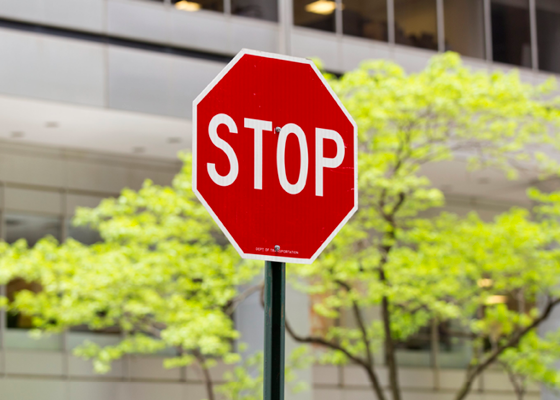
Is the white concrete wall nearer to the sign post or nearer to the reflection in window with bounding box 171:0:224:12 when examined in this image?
the reflection in window with bounding box 171:0:224:12

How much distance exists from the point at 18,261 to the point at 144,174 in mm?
6704

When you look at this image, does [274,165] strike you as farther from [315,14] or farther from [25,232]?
[315,14]

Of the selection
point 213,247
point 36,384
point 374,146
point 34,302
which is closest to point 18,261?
point 34,302

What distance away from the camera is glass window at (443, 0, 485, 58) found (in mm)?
23328

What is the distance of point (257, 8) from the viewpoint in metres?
20.5

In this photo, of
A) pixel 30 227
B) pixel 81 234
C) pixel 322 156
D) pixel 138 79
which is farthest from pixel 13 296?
pixel 322 156

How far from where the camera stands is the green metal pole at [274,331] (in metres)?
2.79

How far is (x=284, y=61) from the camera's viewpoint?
10.1 ft

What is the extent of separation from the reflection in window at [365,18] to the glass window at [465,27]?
2.05 meters

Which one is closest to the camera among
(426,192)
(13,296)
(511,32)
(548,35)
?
(426,192)

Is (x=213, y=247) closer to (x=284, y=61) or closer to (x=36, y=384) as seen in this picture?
(x=36, y=384)

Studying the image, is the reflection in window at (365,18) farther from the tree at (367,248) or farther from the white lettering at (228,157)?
the white lettering at (228,157)

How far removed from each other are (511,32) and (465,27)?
5.47 ft

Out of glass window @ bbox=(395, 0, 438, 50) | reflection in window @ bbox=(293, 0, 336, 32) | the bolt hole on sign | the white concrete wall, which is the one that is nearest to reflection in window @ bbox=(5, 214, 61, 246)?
the white concrete wall
